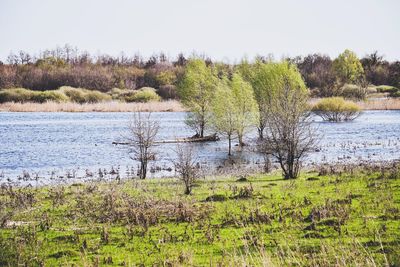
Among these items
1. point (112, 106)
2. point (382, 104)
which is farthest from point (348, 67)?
point (112, 106)

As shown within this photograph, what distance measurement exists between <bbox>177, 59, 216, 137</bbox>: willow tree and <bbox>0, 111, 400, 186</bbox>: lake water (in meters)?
3.37

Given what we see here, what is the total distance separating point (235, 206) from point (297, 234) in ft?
17.8

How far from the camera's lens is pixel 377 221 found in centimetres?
1717

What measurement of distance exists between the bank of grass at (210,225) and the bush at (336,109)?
213 ft

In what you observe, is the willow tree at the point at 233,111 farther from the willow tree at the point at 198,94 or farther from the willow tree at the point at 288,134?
the willow tree at the point at 288,134

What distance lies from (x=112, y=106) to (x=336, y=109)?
45.1 meters

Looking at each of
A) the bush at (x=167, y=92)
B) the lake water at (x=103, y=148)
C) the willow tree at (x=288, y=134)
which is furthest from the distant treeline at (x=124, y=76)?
the willow tree at (x=288, y=134)

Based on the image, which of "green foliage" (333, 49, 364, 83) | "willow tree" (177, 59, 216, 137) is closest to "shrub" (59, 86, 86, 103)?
"willow tree" (177, 59, 216, 137)

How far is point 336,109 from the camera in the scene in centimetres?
9056

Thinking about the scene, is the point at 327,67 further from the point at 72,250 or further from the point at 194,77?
the point at 72,250

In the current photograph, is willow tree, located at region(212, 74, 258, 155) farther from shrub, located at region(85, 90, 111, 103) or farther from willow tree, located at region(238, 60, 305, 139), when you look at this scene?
shrub, located at region(85, 90, 111, 103)

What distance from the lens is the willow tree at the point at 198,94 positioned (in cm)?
6988

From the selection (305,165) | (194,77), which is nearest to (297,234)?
(305,165)

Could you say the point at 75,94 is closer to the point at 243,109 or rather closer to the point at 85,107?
the point at 85,107
